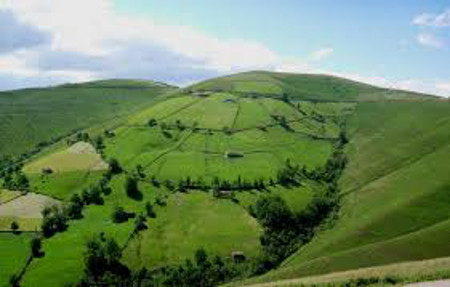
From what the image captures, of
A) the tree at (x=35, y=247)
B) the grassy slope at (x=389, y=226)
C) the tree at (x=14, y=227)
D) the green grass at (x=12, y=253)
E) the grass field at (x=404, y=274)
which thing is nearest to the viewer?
the grass field at (x=404, y=274)

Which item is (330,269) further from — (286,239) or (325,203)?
(325,203)

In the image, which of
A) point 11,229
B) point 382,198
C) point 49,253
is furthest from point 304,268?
point 11,229

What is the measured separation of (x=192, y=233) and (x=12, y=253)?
54.8 m

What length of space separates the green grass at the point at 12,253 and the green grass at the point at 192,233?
30384mm

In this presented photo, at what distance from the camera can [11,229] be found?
589 feet

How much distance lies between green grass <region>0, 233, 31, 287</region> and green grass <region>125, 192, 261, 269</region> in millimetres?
30384

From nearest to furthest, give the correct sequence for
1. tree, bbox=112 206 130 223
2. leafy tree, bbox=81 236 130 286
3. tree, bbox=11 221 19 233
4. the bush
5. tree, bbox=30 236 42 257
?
leafy tree, bbox=81 236 130 286 < tree, bbox=30 236 42 257 < the bush < tree, bbox=11 221 19 233 < tree, bbox=112 206 130 223

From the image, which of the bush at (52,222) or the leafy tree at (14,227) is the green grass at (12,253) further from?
the bush at (52,222)

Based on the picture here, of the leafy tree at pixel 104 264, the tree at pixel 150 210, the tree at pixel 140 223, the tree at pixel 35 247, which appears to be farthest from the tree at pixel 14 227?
the tree at pixel 150 210

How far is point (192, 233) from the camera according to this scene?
174625mm

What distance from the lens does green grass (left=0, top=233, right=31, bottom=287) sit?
490 ft

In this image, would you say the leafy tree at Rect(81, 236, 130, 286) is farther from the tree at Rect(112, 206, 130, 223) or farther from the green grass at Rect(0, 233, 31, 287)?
the tree at Rect(112, 206, 130, 223)

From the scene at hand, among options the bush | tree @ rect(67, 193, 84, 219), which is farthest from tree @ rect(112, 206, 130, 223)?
the bush

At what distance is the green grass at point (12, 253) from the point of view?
149 metres
